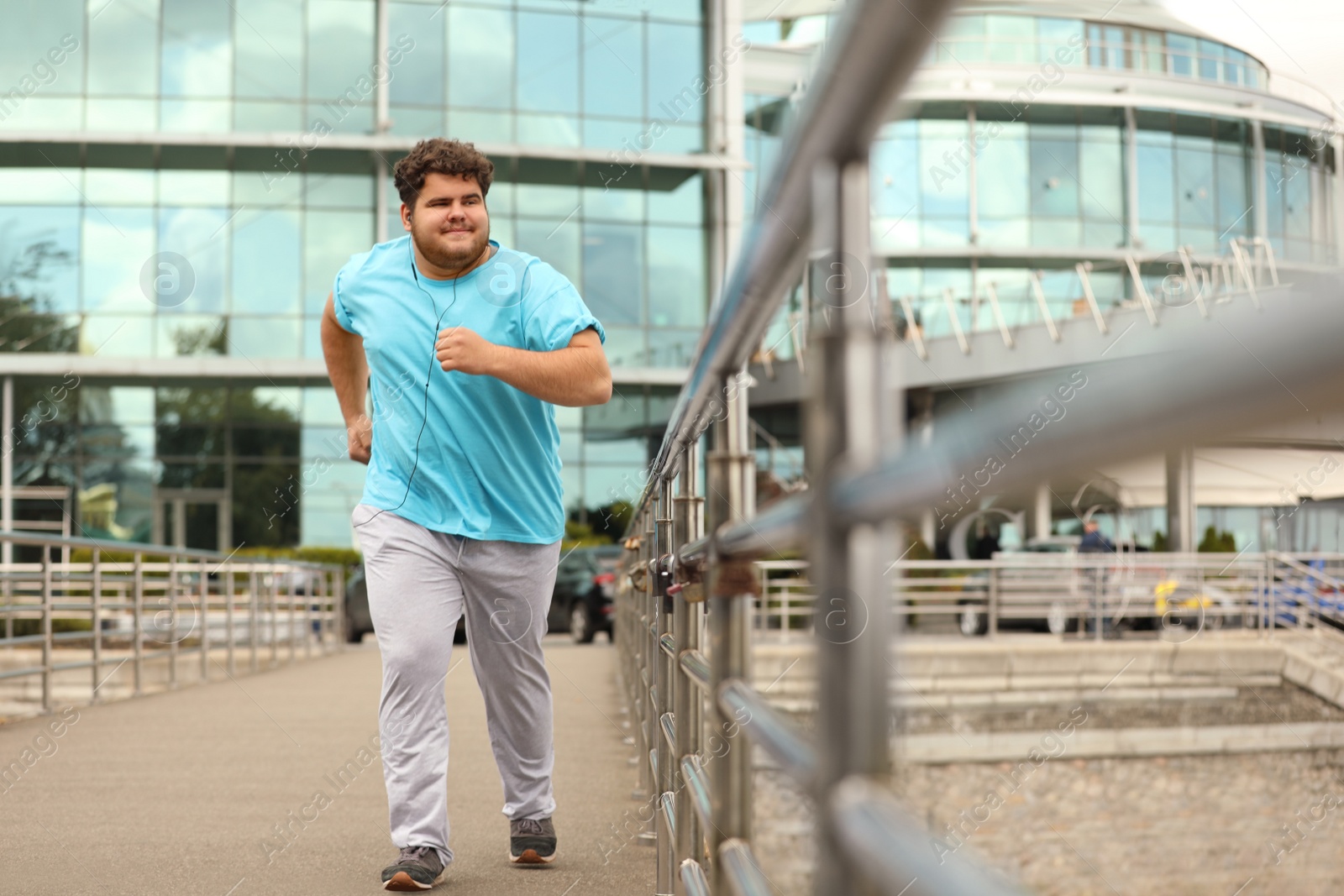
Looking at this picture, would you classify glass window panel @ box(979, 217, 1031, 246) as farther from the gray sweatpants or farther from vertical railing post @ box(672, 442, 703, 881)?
vertical railing post @ box(672, 442, 703, 881)

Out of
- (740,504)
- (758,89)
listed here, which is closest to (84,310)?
(758,89)

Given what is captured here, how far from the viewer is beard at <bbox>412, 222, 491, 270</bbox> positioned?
12.2 ft

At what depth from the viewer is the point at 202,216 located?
26344 millimetres

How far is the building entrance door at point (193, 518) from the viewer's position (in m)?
26.8

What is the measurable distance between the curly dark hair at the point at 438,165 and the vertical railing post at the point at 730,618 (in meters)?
1.79

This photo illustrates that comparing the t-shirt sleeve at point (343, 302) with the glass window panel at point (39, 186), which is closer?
the t-shirt sleeve at point (343, 302)

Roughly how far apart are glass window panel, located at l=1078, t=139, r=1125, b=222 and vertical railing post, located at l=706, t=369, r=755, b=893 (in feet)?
107

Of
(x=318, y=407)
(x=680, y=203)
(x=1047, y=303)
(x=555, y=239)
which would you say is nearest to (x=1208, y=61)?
(x=1047, y=303)

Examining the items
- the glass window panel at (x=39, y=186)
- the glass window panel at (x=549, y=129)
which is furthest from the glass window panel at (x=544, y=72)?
the glass window panel at (x=39, y=186)

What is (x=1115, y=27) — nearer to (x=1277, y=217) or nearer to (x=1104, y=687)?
(x=1277, y=217)

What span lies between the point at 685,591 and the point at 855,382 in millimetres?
1549

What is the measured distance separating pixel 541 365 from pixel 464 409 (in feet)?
1.18

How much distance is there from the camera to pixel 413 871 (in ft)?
11.1

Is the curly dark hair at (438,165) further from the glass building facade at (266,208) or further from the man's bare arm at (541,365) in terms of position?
the glass building facade at (266,208)
